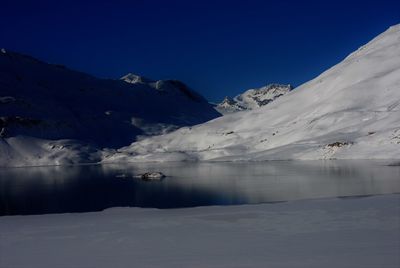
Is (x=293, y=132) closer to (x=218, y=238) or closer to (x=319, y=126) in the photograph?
(x=319, y=126)

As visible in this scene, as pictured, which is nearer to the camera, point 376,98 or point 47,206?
point 47,206

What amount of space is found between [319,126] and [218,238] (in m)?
124

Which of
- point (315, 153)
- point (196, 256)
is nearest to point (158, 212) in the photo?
point (196, 256)

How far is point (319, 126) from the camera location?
142875 mm

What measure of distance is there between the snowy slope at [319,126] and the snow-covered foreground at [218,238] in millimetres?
71299

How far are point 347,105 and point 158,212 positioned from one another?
128m

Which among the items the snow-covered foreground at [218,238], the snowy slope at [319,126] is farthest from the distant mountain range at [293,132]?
the snow-covered foreground at [218,238]

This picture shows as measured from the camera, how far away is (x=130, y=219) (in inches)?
1248

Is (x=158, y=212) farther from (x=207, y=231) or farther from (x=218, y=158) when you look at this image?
(x=218, y=158)

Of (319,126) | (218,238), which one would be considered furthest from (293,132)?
(218,238)

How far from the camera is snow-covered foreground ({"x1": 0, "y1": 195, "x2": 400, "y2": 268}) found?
18734 mm

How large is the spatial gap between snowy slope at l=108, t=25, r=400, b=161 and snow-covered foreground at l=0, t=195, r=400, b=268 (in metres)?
71.3

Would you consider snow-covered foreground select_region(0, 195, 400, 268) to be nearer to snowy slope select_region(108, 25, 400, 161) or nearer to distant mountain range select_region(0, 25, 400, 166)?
snowy slope select_region(108, 25, 400, 161)

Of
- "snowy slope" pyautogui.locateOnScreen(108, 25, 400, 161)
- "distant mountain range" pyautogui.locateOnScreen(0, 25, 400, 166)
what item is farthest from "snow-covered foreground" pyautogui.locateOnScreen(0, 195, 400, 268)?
"distant mountain range" pyautogui.locateOnScreen(0, 25, 400, 166)
